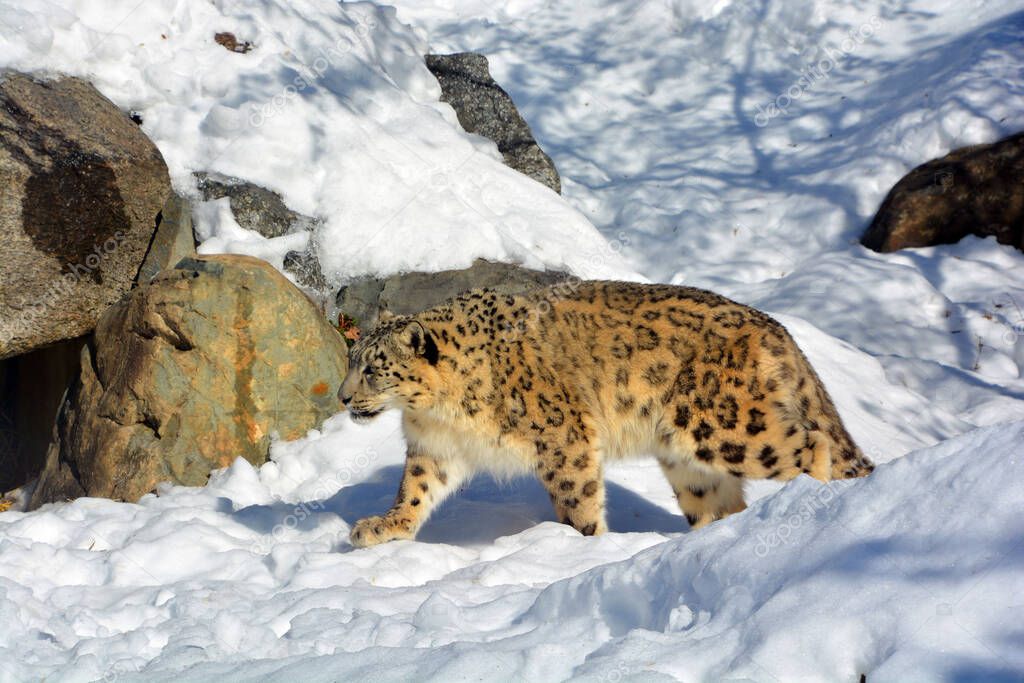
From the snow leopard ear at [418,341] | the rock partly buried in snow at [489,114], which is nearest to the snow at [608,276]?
the rock partly buried in snow at [489,114]

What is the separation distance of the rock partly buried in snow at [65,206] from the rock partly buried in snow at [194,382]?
564 millimetres

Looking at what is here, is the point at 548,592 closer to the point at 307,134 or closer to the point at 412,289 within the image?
the point at 412,289

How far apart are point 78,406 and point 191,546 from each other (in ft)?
9.27

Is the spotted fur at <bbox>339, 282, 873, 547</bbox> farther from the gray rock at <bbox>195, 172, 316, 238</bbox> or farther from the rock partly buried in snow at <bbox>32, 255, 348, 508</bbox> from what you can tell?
the gray rock at <bbox>195, 172, 316, 238</bbox>

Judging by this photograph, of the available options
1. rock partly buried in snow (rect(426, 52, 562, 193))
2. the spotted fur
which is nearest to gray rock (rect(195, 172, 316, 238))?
rock partly buried in snow (rect(426, 52, 562, 193))

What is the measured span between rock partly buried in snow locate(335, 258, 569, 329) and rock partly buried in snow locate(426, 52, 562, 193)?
311 centimetres

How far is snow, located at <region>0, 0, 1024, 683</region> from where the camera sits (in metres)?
3.46

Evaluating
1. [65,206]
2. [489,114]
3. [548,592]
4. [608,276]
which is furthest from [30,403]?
[548,592]

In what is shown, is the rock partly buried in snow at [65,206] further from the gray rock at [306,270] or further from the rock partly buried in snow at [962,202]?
the rock partly buried in snow at [962,202]

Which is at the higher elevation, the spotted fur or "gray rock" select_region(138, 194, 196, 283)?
the spotted fur

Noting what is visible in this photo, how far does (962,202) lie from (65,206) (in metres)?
9.32

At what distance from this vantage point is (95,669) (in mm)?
4207

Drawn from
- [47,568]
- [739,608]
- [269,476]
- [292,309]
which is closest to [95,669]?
[47,568]

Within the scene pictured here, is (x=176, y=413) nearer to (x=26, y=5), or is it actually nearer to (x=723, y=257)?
(x=26, y=5)
